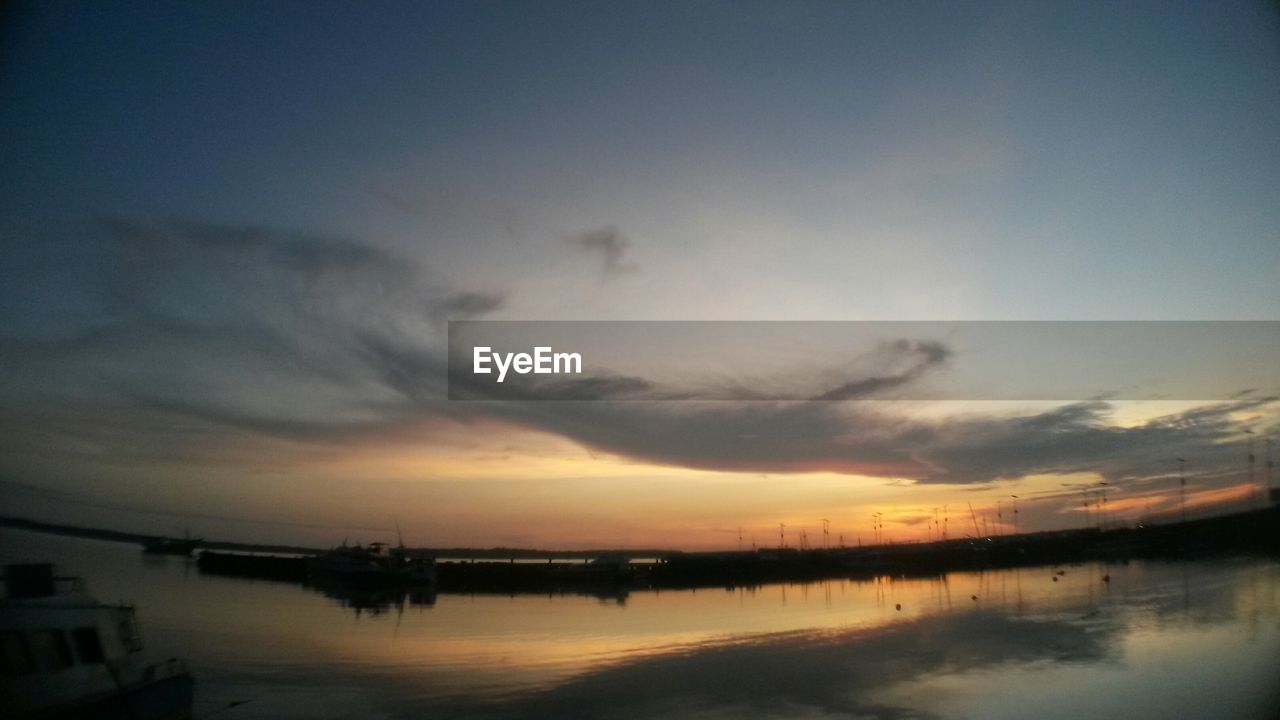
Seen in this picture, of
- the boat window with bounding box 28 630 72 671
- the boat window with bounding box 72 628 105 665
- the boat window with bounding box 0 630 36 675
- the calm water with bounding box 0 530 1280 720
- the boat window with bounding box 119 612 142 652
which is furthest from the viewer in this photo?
the calm water with bounding box 0 530 1280 720

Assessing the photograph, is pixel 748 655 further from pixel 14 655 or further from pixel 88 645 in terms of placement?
pixel 14 655

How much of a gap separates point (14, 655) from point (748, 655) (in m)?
10.3

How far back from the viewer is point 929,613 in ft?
71.2

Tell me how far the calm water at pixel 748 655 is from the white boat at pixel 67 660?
61.4 inches

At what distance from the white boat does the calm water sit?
1.56 metres

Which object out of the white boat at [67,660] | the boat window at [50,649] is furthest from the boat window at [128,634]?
the boat window at [50,649]

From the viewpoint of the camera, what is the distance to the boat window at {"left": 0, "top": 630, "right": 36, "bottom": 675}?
6.01 m

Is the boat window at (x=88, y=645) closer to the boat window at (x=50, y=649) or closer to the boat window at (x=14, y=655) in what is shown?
the boat window at (x=50, y=649)

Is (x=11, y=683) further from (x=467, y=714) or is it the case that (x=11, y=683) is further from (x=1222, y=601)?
(x=1222, y=601)

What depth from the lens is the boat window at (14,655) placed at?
601 cm

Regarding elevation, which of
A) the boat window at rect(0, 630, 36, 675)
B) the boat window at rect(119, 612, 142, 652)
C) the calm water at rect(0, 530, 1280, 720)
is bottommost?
the calm water at rect(0, 530, 1280, 720)

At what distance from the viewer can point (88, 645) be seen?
23.1 feet

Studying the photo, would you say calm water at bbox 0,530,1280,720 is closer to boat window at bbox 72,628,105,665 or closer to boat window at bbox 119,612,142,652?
boat window at bbox 119,612,142,652

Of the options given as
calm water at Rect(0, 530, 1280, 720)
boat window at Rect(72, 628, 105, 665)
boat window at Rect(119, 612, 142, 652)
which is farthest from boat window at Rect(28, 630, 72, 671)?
calm water at Rect(0, 530, 1280, 720)
